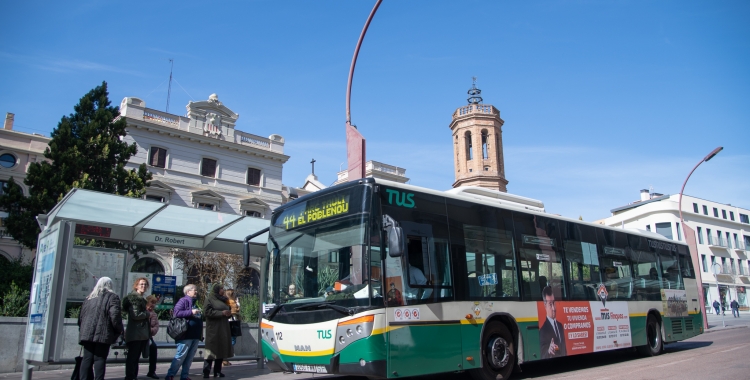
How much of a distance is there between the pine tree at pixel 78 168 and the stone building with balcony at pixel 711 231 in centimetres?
4829

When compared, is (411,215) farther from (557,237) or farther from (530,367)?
(530,367)

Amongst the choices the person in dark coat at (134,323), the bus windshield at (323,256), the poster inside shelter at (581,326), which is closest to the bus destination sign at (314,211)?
the bus windshield at (323,256)

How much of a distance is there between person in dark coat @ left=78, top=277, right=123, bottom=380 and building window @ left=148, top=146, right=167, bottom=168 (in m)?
28.1

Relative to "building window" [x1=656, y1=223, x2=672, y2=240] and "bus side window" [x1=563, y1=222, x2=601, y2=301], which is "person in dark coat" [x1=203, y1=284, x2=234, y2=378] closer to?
"bus side window" [x1=563, y1=222, x2=601, y2=301]

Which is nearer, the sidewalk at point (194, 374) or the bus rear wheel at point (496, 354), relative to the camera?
the bus rear wheel at point (496, 354)

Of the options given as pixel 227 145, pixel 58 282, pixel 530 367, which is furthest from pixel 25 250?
pixel 530 367

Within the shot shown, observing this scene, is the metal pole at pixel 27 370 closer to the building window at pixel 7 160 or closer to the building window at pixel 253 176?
the building window at pixel 7 160

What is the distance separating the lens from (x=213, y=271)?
103 feet

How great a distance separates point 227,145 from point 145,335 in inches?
1155

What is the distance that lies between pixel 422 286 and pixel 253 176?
3189cm

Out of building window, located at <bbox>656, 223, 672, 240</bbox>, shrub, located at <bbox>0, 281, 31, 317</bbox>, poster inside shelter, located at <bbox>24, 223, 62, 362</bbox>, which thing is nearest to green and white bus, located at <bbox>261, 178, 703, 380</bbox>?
poster inside shelter, located at <bbox>24, 223, 62, 362</bbox>

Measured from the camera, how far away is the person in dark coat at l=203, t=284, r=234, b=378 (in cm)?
904

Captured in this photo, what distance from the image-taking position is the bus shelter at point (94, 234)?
7.99 m

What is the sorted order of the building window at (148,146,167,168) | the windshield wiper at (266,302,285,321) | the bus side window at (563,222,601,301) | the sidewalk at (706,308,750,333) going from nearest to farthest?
the windshield wiper at (266,302,285,321) < the bus side window at (563,222,601,301) < the sidewalk at (706,308,750,333) < the building window at (148,146,167,168)
